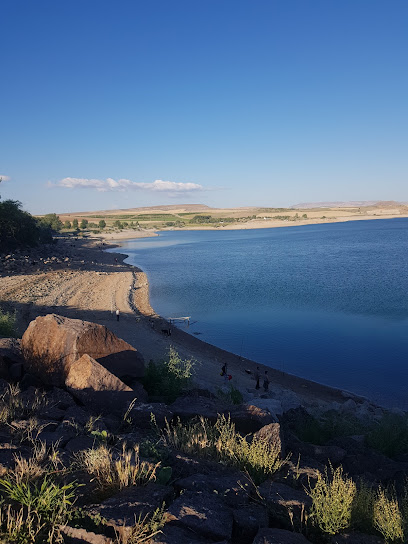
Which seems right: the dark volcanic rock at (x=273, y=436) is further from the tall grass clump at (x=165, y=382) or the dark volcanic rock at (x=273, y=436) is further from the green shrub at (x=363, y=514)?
the tall grass clump at (x=165, y=382)

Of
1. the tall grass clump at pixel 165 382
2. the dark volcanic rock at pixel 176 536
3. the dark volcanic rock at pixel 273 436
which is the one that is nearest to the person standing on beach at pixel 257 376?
the tall grass clump at pixel 165 382

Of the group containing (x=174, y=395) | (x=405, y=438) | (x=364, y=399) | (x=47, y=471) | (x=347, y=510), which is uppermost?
(x=47, y=471)

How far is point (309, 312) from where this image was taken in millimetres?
31750

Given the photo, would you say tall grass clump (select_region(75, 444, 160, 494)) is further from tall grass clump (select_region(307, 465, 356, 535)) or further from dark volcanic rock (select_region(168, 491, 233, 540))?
tall grass clump (select_region(307, 465, 356, 535))

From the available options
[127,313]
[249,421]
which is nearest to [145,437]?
[249,421]

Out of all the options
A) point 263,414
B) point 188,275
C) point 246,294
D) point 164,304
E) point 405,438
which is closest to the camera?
point 263,414

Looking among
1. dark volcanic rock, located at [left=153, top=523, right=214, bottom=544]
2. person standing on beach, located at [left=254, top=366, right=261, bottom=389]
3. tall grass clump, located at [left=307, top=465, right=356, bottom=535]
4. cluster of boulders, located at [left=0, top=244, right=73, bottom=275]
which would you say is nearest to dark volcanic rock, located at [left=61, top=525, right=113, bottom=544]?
dark volcanic rock, located at [left=153, top=523, right=214, bottom=544]

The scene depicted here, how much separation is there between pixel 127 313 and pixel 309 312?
14472 millimetres

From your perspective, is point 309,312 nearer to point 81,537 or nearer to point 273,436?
point 273,436

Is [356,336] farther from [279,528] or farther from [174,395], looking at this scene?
[279,528]

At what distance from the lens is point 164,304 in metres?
35.3

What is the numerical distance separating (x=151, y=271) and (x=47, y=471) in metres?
49.7

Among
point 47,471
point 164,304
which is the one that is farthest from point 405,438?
point 164,304

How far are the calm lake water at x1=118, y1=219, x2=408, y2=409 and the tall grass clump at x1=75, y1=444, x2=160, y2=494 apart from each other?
1564 centimetres
